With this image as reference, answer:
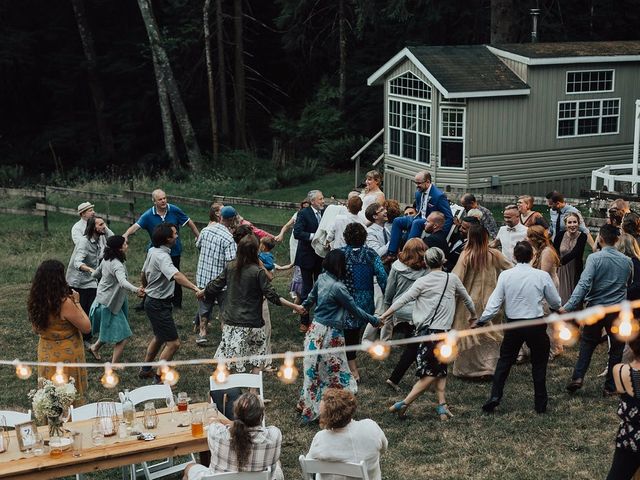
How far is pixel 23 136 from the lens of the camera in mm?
37438

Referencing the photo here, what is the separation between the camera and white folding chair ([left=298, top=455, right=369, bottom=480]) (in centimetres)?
645

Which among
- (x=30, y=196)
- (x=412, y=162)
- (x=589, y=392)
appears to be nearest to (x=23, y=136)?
(x=30, y=196)

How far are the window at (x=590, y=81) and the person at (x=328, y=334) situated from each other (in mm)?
15859

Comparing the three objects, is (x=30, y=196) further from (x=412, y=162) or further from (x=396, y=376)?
(x=396, y=376)

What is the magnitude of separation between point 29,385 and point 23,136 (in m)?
29.0

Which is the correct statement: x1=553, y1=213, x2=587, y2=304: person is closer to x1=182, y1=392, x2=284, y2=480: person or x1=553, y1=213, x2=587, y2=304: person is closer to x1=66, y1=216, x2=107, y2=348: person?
x1=66, y1=216, x2=107, y2=348: person

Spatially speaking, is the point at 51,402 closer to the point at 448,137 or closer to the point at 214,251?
the point at 214,251

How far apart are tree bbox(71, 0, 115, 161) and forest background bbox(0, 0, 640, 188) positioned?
51 millimetres

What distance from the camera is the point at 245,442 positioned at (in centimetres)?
Answer: 643

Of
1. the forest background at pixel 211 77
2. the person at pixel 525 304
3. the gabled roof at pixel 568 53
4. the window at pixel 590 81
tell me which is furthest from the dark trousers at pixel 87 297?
the forest background at pixel 211 77

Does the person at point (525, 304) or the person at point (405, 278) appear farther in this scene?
the person at point (405, 278)

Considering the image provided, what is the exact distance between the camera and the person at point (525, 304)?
8641 millimetres

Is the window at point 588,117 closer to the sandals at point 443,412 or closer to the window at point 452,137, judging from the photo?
the window at point 452,137

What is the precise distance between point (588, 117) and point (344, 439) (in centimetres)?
1881
